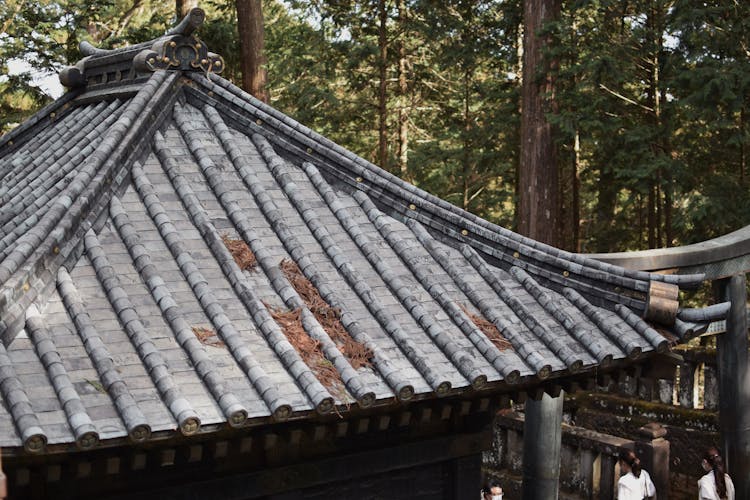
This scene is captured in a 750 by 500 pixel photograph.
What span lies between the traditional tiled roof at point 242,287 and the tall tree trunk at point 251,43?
9.40m

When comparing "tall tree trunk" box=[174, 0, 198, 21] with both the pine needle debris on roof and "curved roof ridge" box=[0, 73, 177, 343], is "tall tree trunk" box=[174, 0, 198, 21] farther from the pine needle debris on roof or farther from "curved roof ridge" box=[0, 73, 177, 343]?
the pine needle debris on roof

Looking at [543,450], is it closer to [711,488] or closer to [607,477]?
[607,477]

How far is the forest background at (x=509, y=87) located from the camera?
52.0 feet

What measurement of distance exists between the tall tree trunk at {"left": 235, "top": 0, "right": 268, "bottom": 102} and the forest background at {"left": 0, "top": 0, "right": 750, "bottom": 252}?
87cm

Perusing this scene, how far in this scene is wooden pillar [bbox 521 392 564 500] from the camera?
416 inches

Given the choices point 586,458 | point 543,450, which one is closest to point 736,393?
point 586,458

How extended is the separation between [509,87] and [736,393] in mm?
12795

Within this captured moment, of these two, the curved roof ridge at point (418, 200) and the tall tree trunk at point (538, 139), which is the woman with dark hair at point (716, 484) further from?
the tall tree trunk at point (538, 139)

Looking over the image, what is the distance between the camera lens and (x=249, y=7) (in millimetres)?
17750

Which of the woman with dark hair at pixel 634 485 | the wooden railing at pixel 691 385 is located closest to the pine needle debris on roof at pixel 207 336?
the woman with dark hair at pixel 634 485

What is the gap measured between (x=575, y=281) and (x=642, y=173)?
9.82 m

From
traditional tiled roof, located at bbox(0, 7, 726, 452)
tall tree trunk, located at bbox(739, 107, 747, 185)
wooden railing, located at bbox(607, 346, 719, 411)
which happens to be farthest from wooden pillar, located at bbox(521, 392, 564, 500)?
tall tree trunk, located at bbox(739, 107, 747, 185)

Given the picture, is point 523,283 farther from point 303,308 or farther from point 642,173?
point 642,173

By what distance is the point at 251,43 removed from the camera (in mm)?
17859
